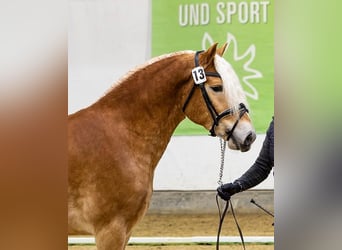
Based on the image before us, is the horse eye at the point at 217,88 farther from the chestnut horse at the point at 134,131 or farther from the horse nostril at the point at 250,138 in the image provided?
the horse nostril at the point at 250,138

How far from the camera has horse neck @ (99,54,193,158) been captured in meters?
2.00

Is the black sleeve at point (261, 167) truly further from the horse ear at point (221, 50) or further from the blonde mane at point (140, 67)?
the blonde mane at point (140, 67)

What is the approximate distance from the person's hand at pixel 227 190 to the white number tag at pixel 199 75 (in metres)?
0.40

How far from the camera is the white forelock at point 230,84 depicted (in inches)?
76.5

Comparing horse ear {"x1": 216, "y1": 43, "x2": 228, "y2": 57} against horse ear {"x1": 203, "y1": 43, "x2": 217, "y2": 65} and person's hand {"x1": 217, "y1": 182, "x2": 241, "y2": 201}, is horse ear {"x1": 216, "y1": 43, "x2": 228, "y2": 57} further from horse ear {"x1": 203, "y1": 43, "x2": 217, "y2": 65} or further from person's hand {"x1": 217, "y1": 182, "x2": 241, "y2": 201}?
person's hand {"x1": 217, "y1": 182, "x2": 241, "y2": 201}

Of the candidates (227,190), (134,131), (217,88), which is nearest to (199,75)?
(217,88)

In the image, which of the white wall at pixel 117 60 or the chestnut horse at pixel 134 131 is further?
the white wall at pixel 117 60

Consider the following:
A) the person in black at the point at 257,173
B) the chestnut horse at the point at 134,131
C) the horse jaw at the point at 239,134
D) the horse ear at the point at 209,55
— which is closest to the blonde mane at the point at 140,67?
the chestnut horse at the point at 134,131

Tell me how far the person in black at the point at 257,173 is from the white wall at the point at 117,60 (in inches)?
2.1

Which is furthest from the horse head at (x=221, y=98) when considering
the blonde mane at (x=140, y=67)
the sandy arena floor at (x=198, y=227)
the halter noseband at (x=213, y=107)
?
the sandy arena floor at (x=198, y=227)

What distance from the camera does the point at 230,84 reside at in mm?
1955

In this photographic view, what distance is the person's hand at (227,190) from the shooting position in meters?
2.02

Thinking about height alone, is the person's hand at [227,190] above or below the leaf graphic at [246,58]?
below

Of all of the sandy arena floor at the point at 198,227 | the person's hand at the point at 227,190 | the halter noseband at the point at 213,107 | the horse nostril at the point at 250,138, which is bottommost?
the sandy arena floor at the point at 198,227
